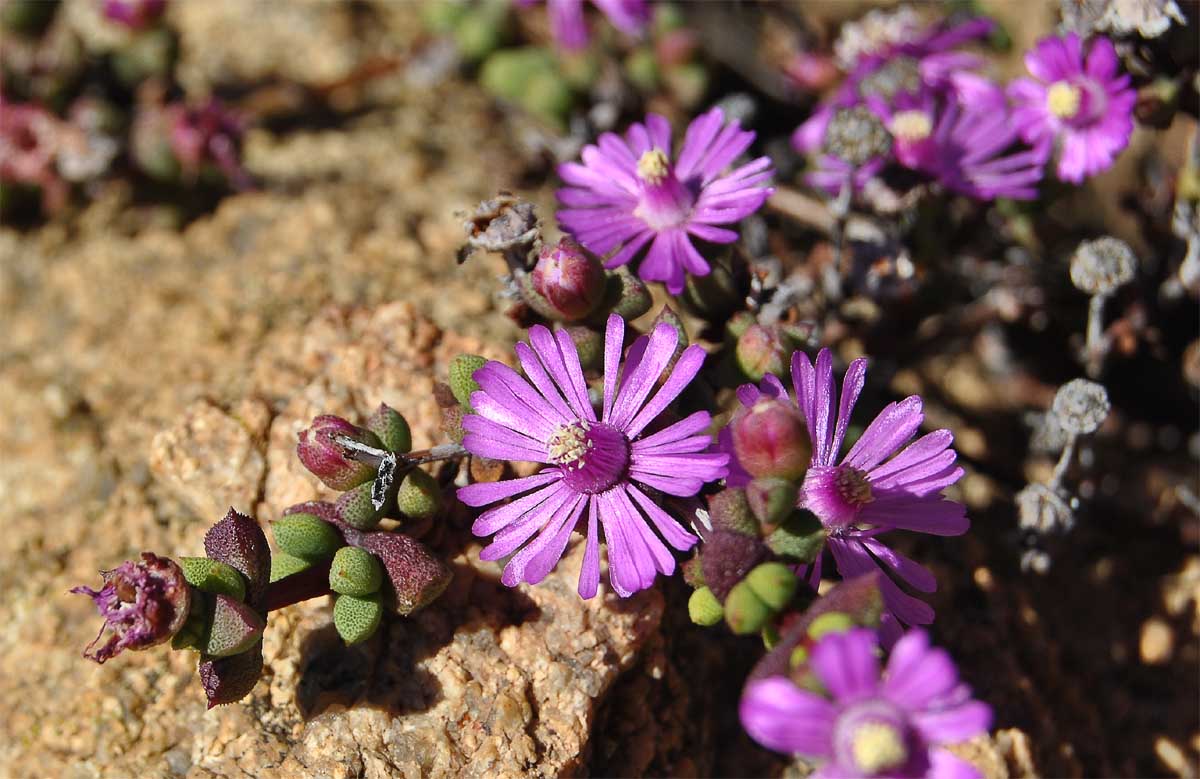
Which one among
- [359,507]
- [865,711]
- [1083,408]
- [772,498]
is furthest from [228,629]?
[1083,408]

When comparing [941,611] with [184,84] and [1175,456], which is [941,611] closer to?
[1175,456]

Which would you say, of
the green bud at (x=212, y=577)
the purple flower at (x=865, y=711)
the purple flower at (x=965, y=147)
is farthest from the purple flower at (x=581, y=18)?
the purple flower at (x=865, y=711)

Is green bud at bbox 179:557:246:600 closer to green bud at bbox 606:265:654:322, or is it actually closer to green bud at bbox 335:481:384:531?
green bud at bbox 335:481:384:531

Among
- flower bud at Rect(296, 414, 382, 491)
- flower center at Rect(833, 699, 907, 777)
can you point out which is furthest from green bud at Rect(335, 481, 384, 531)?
flower center at Rect(833, 699, 907, 777)

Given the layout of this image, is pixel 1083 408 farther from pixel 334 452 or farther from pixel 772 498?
pixel 334 452

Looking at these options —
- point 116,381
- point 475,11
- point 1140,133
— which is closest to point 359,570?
point 116,381

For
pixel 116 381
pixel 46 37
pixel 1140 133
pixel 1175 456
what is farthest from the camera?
pixel 1140 133
